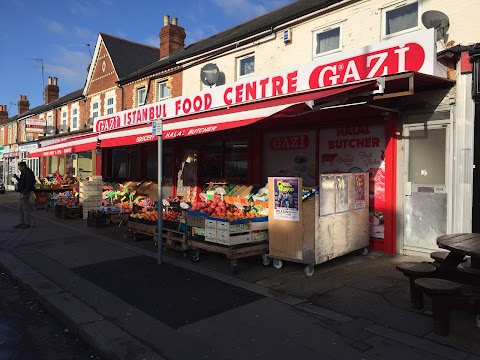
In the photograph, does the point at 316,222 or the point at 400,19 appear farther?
the point at 400,19

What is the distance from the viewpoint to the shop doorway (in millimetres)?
6504

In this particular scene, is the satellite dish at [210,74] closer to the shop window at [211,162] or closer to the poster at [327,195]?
the shop window at [211,162]

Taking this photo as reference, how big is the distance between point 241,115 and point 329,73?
184 cm

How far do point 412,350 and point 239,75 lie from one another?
8780mm

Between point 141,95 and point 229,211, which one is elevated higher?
point 141,95

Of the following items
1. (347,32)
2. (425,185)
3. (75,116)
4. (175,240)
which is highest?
(75,116)

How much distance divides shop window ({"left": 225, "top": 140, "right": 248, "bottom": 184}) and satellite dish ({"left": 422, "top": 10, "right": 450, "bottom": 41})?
16.9 feet

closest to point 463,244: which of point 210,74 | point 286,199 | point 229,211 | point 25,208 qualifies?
point 286,199

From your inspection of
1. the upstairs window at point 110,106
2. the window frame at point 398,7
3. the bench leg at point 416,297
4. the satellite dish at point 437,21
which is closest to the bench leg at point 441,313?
the bench leg at point 416,297

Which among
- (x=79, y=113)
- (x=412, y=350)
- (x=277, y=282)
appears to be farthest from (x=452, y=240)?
(x=79, y=113)

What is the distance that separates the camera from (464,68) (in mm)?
6008

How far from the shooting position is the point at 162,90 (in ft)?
47.0

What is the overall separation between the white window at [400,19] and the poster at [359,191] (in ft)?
9.41

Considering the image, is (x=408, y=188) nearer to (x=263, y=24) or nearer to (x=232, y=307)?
(x=232, y=307)
